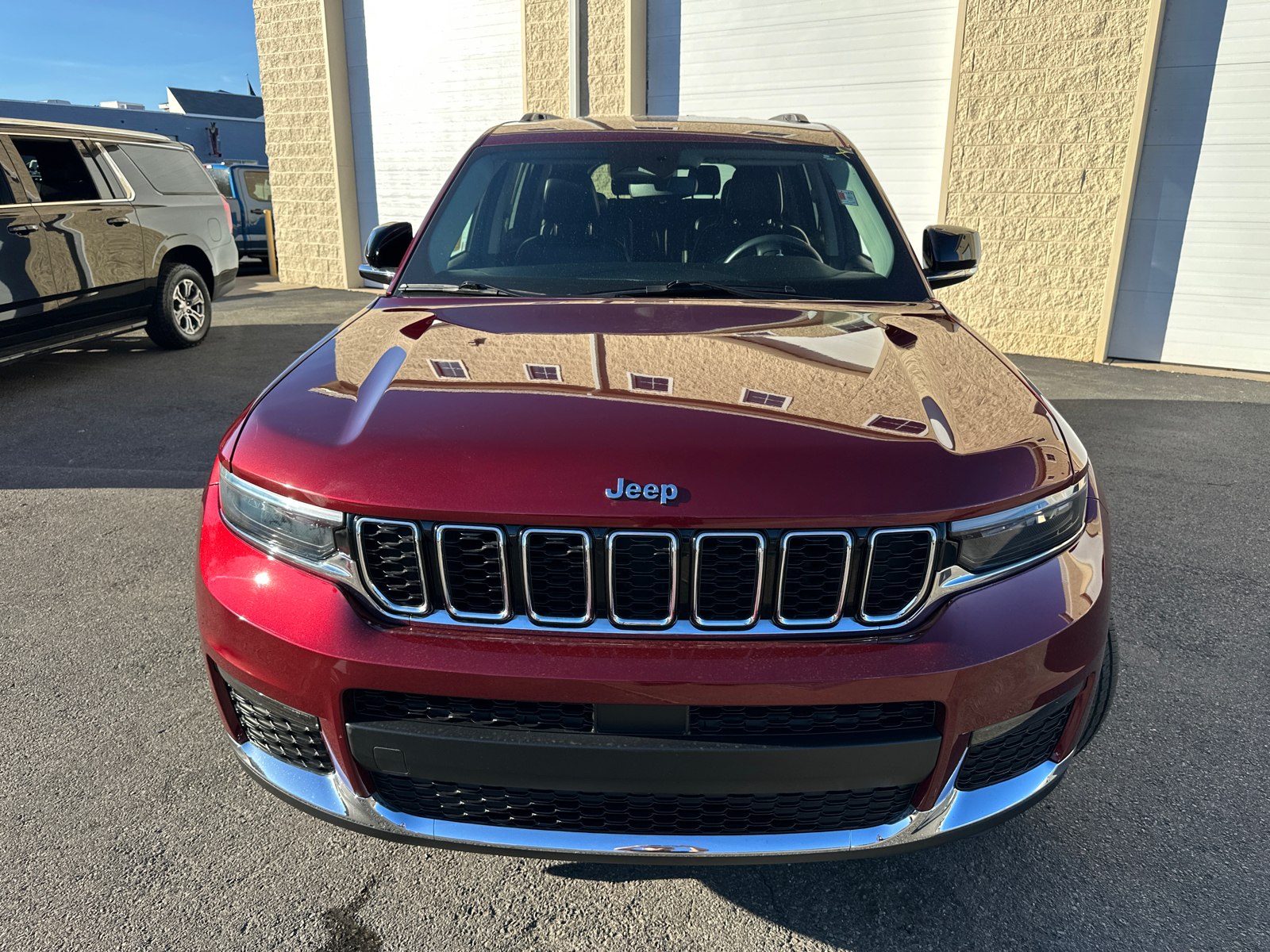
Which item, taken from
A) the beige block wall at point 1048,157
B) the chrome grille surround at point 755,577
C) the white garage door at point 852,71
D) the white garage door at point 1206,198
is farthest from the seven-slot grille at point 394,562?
the white garage door at point 1206,198

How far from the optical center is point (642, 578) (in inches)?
63.0

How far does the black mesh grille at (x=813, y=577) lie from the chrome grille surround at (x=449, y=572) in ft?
1.65

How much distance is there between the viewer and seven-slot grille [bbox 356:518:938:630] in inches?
62.1

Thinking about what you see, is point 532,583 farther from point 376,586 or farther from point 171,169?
point 171,169

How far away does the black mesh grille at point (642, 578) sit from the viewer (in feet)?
5.16

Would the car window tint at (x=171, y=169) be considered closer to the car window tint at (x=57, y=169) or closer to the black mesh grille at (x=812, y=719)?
the car window tint at (x=57, y=169)

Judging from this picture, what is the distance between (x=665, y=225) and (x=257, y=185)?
16258mm

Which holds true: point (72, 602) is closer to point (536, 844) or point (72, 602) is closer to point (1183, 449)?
point (536, 844)

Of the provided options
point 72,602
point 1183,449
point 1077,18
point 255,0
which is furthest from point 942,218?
point 255,0

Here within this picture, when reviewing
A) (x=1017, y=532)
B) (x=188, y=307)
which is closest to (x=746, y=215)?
(x=1017, y=532)

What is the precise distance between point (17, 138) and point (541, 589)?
284 inches

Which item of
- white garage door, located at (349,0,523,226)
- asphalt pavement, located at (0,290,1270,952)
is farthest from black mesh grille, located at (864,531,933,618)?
white garage door, located at (349,0,523,226)

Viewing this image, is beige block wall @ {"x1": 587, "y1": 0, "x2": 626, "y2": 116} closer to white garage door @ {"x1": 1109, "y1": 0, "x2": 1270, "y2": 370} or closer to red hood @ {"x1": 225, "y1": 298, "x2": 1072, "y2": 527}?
white garage door @ {"x1": 1109, "y1": 0, "x2": 1270, "y2": 370}

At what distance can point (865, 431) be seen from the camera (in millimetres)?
1695
